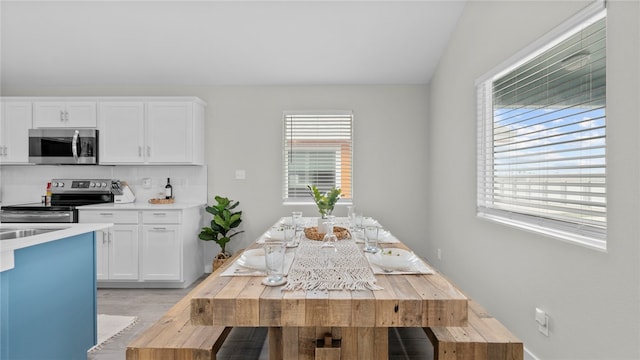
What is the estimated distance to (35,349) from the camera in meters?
1.78

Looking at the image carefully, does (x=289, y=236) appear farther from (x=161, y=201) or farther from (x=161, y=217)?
(x=161, y=201)

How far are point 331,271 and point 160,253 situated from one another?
2.73 meters

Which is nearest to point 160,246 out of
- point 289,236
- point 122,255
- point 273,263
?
point 122,255

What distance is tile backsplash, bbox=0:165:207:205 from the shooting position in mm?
4242

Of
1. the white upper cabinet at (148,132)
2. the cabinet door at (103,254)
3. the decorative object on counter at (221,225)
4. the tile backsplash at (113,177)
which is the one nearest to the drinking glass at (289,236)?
the decorative object on counter at (221,225)

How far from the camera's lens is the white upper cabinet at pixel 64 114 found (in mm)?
3926

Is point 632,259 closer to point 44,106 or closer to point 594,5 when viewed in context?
point 594,5

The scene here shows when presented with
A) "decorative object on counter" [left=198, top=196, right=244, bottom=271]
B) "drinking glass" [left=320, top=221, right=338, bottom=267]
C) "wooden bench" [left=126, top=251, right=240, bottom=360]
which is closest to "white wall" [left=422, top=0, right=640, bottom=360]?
"drinking glass" [left=320, top=221, right=338, bottom=267]

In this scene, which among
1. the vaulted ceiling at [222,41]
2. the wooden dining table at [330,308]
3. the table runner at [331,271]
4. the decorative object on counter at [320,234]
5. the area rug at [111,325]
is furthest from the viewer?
the vaulted ceiling at [222,41]

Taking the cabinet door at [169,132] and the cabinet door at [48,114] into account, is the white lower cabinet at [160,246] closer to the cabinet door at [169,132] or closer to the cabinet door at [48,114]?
the cabinet door at [169,132]

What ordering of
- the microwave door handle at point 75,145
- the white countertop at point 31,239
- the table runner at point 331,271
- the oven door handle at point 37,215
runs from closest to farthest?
the table runner at point 331,271, the white countertop at point 31,239, the oven door handle at point 37,215, the microwave door handle at point 75,145

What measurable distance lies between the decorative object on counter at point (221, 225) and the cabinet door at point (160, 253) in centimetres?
34

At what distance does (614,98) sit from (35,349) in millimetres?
3035

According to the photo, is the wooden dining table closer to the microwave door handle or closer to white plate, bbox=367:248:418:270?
white plate, bbox=367:248:418:270
